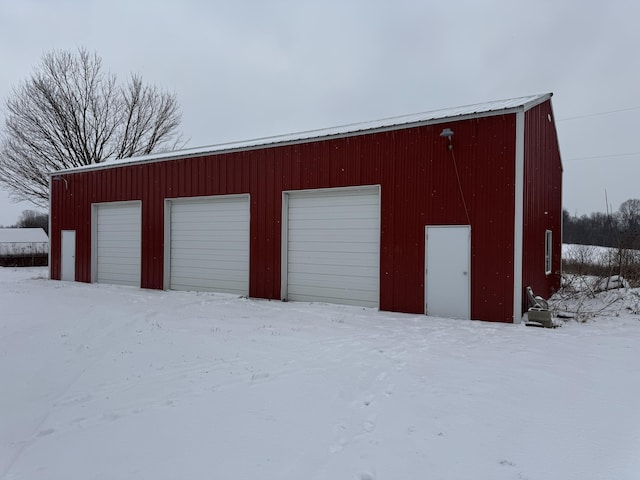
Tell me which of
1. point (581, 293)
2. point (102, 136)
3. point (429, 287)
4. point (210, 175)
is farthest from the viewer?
point (102, 136)

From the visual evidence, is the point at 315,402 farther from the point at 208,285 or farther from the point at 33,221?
the point at 33,221

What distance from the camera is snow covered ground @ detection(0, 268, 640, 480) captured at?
3.03 meters

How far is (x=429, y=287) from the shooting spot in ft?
30.5

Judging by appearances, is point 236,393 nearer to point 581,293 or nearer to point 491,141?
point 491,141

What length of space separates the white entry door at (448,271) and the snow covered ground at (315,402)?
1245mm

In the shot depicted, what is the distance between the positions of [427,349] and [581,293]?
7932 millimetres

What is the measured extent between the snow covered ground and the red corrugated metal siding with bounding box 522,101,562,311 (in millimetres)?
2355

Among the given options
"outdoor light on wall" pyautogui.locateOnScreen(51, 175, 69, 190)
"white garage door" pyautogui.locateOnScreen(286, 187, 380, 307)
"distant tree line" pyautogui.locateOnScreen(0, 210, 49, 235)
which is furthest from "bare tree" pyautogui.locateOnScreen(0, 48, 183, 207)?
"distant tree line" pyautogui.locateOnScreen(0, 210, 49, 235)

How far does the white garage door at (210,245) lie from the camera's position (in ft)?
40.3

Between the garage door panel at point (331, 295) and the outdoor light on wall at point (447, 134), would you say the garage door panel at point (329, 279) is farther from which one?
the outdoor light on wall at point (447, 134)

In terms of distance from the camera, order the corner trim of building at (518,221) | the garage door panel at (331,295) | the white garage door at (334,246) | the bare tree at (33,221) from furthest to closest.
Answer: the bare tree at (33,221) → the garage door panel at (331,295) → the white garage door at (334,246) → the corner trim of building at (518,221)

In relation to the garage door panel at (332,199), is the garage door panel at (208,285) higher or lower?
lower

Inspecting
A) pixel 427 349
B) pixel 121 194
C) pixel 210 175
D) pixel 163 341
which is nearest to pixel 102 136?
pixel 121 194

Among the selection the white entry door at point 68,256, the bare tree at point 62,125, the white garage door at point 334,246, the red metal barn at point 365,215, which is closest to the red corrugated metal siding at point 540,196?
the red metal barn at point 365,215
